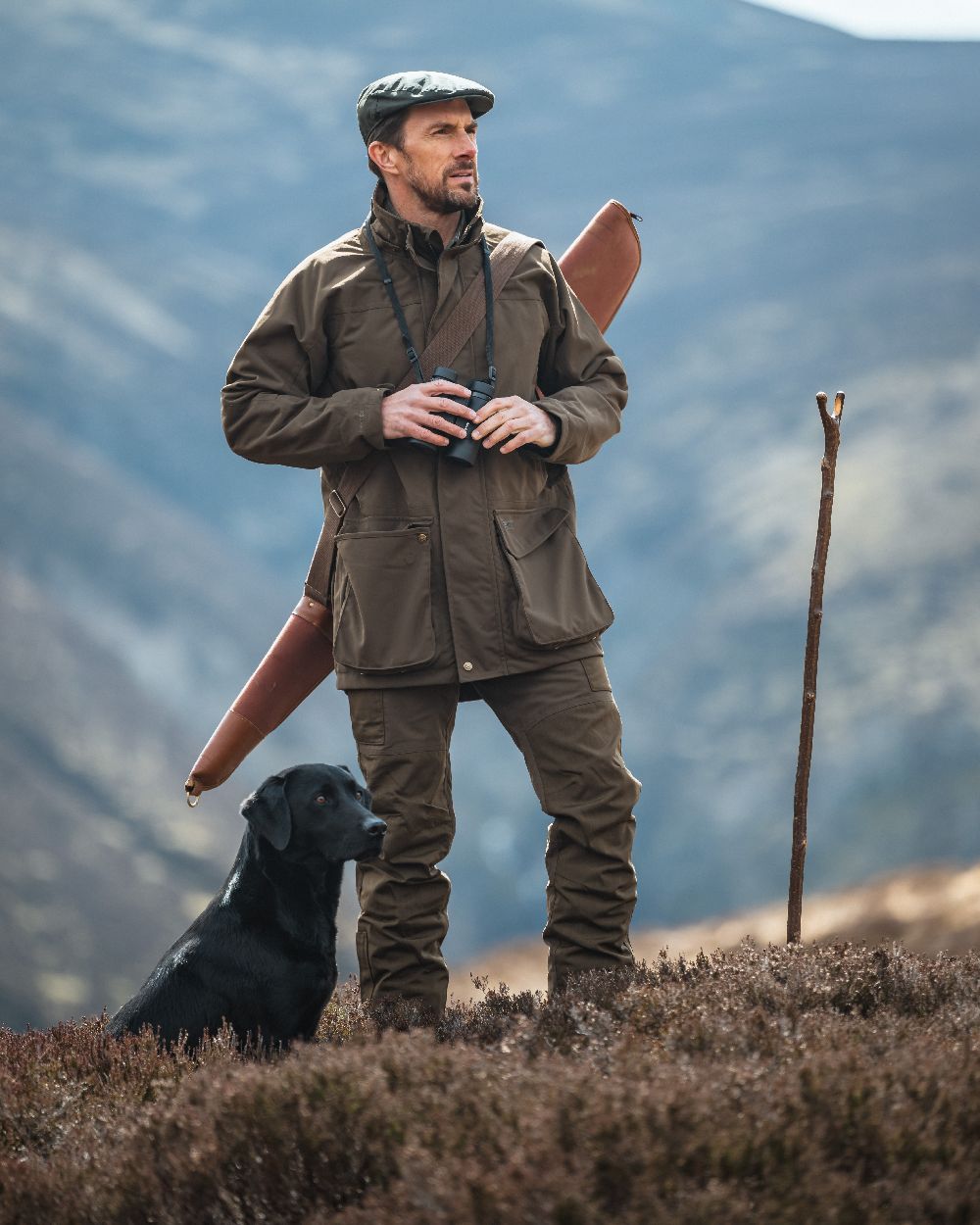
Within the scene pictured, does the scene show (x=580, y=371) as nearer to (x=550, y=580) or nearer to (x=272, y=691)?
(x=550, y=580)

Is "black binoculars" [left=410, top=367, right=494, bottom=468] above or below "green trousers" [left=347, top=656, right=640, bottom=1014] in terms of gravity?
above

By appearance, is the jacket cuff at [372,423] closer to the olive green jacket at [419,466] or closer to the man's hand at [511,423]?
the olive green jacket at [419,466]

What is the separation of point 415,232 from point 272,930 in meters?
2.04

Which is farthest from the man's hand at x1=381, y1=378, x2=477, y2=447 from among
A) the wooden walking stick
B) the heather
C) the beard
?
the wooden walking stick

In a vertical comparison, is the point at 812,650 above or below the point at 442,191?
below

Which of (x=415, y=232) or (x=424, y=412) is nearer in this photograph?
(x=424, y=412)

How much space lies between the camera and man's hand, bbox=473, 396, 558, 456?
4047 millimetres

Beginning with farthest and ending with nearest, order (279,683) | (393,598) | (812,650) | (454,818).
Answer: (812,650) < (279,683) < (454,818) < (393,598)

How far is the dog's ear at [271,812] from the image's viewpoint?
13.2 ft

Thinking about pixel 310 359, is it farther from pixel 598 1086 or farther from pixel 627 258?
pixel 598 1086

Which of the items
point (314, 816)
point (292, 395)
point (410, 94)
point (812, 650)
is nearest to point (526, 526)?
point (292, 395)

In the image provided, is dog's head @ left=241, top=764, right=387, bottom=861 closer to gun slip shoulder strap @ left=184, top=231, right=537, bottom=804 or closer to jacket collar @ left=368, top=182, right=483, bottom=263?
gun slip shoulder strap @ left=184, top=231, right=537, bottom=804

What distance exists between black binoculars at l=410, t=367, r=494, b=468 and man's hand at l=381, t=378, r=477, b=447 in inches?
0.8

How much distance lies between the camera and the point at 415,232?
13.8ft
